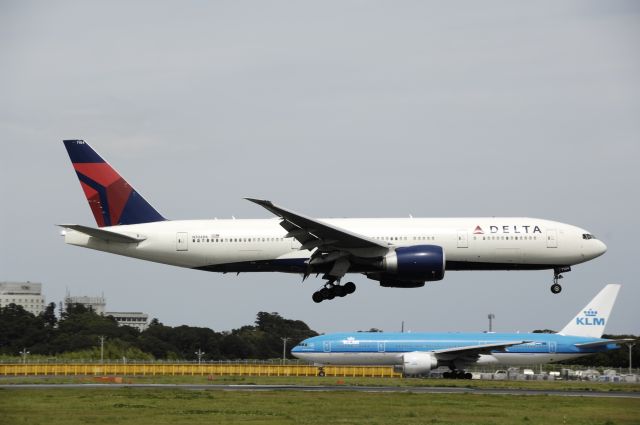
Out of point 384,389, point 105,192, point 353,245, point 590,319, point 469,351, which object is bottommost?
point 384,389

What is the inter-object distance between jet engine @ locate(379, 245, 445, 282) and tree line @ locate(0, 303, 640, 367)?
54.0m

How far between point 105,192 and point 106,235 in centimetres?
436

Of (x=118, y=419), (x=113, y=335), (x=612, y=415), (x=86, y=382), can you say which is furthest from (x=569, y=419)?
(x=113, y=335)

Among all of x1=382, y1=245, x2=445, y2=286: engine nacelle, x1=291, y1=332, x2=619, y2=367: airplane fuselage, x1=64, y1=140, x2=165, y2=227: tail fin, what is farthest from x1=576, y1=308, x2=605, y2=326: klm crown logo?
x1=64, y1=140, x2=165, y2=227: tail fin

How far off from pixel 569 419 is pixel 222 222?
20.4 m

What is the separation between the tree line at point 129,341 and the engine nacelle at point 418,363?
124 feet

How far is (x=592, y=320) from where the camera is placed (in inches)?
2928

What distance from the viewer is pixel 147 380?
200 feet

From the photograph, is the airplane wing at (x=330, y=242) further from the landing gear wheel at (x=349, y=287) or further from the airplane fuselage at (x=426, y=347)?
the airplane fuselage at (x=426, y=347)

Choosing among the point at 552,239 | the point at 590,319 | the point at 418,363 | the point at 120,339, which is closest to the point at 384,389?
the point at 552,239

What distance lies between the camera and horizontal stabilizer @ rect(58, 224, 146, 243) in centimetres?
4944

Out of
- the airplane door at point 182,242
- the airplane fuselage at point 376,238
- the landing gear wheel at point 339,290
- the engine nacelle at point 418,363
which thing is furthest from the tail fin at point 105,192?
the engine nacelle at point 418,363

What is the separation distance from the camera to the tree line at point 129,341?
103 metres

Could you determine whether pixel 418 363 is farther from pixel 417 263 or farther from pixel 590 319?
pixel 417 263
